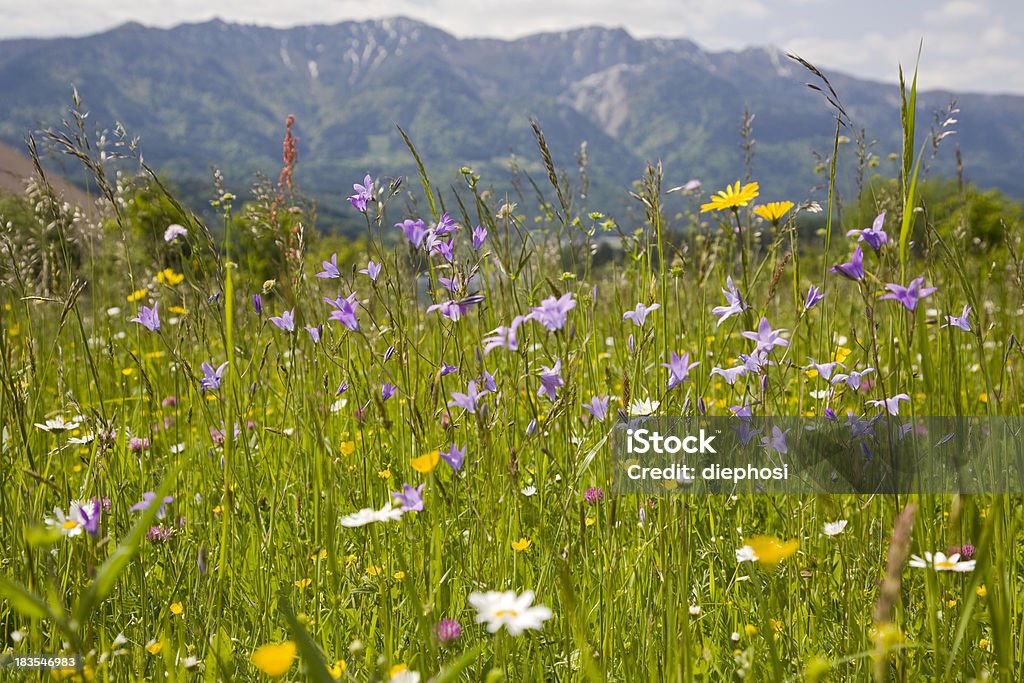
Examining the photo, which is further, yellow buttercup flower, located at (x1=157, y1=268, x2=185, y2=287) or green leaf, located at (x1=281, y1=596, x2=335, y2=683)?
yellow buttercup flower, located at (x1=157, y1=268, x2=185, y2=287)

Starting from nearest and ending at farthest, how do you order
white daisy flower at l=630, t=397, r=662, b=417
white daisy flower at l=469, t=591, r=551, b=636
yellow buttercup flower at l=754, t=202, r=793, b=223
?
white daisy flower at l=469, t=591, r=551, b=636
white daisy flower at l=630, t=397, r=662, b=417
yellow buttercup flower at l=754, t=202, r=793, b=223

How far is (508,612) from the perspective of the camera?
0.87m

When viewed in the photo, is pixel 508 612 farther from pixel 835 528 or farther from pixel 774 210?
pixel 774 210

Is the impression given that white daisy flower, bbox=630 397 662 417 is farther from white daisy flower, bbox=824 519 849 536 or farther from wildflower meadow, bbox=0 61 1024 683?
white daisy flower, bbox=824 519 849 536

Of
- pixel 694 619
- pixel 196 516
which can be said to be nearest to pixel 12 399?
pixel 196 516

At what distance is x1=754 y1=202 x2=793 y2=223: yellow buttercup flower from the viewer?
5.42ft

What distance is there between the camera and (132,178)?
2.25 metres

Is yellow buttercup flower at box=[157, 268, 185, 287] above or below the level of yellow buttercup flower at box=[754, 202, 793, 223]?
below

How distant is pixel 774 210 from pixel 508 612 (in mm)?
1177

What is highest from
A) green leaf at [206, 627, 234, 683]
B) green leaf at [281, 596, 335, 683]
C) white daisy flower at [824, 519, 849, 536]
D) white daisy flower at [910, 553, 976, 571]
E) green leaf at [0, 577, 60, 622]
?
green leaf at [0, 577, 60, 622]

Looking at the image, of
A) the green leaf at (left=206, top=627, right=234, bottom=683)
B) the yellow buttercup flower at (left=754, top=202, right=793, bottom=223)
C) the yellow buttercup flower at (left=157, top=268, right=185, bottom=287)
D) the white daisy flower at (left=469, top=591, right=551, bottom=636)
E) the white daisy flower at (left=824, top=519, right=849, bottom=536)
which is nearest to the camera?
the white daisy flower at (left=469, top=591, right=551, bottom=636)

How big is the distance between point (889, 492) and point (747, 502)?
1.96 ft

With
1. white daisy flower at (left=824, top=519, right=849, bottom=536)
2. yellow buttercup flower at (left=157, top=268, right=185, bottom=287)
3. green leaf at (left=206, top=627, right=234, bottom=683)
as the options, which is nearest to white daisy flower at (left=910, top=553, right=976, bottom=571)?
white daisy flower at (left=824, top=519, right=849, bottom=536)

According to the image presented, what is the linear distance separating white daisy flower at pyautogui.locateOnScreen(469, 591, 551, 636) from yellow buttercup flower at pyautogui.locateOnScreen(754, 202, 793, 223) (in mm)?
1129
